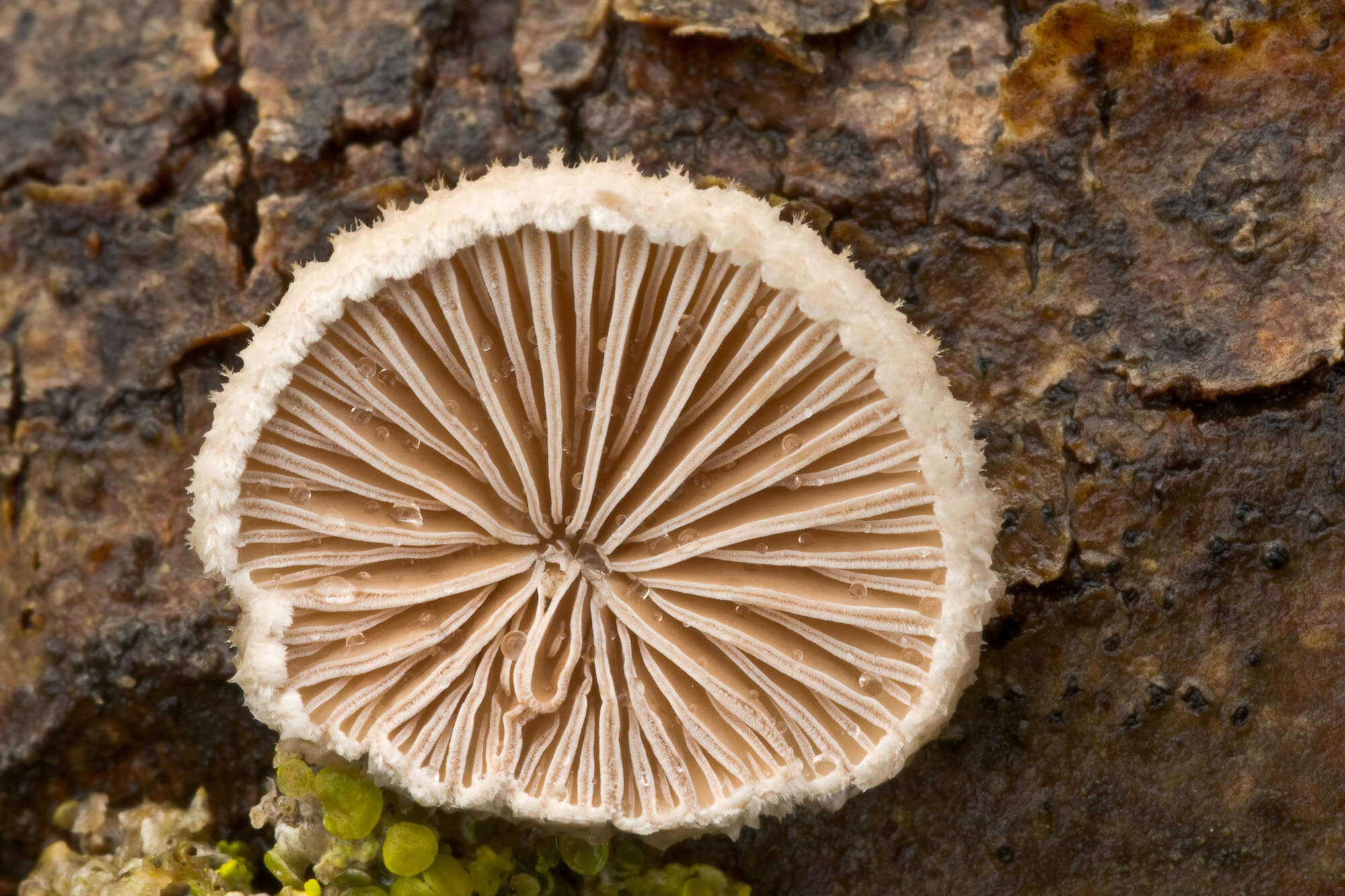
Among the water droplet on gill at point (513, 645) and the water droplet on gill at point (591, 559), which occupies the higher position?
the water droplet on gill at point (591, 559)

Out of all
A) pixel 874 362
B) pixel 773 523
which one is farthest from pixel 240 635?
pixel 874 362

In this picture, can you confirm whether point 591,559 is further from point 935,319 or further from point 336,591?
point 935,319

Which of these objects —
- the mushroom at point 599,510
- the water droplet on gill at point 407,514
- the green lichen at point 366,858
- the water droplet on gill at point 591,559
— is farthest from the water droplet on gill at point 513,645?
the green lichen at point 366,858

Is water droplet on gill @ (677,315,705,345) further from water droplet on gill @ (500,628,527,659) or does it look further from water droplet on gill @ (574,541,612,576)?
water droplet on gill @ (500,628,527,659)

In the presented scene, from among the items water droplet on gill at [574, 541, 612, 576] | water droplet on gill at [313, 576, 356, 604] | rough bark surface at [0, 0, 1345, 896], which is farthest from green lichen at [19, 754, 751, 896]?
water droplet on gill at [574, 541, 612, 576]

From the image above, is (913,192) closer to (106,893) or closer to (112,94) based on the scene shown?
(112,94)

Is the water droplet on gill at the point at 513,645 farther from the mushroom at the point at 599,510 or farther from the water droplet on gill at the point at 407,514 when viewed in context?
the water droplet on gill at the point at 407,514

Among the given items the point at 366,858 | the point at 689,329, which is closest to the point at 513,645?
the point at 366,858
